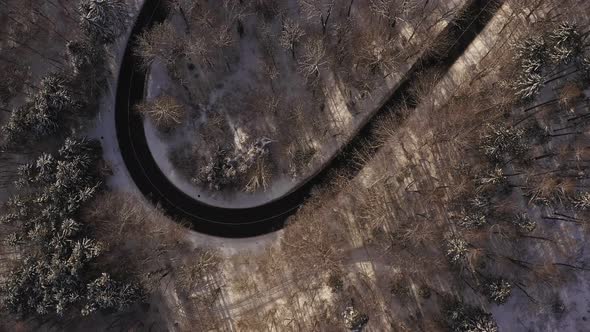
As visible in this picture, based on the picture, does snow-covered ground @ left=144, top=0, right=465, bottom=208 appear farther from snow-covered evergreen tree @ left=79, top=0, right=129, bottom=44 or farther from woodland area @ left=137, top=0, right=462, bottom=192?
snow-covered evergreen tree @ left=79, top=0, right=129, bottom=44

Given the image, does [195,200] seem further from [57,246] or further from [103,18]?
[103,18]

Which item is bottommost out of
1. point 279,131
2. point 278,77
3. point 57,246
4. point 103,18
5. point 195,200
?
point 57,246

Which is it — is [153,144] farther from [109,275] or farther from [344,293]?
[344,293]

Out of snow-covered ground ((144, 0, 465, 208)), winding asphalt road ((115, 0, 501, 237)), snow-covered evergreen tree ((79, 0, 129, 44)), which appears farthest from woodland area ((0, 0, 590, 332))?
winding asphalt road ((115, 0, 501, 237))

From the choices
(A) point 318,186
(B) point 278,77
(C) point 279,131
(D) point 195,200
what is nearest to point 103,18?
(B) point 278,77

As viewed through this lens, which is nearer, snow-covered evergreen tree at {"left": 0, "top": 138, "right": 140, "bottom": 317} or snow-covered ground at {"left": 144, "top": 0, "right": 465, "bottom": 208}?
snow-covered evergreen tree at {"left": 0, "top": 138, "right": 140, "bottom": 317}

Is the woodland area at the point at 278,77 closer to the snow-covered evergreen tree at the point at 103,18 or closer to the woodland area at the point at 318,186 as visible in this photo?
the woodland area at the point at 318,186

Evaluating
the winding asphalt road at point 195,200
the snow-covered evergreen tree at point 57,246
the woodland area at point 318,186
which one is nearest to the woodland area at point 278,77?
the woodland area at point 318,186
